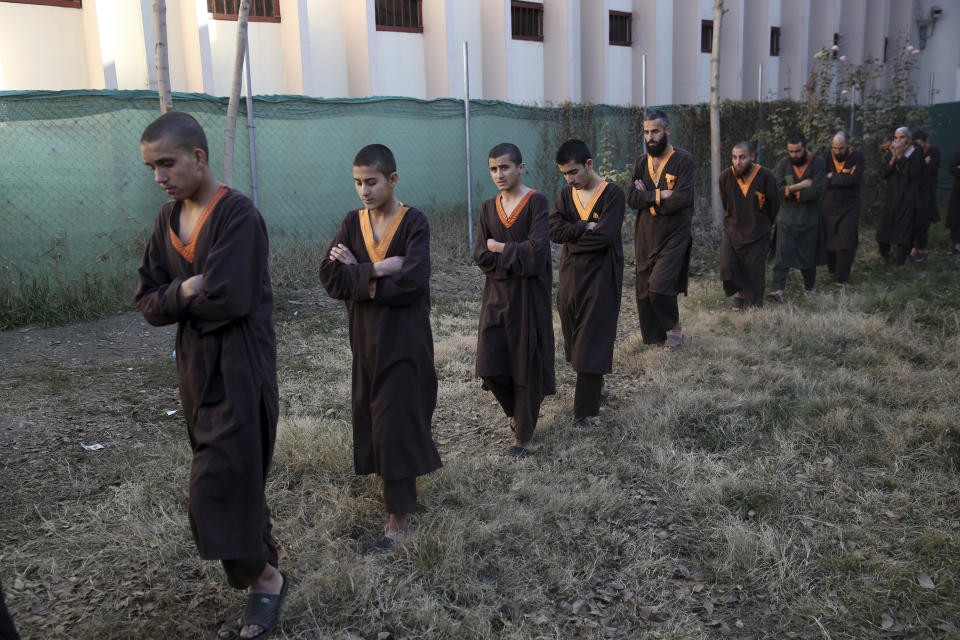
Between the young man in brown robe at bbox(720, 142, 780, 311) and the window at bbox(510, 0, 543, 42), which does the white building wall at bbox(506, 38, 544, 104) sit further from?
the young man in brown robe at bbox(720, 142, 780, 311)

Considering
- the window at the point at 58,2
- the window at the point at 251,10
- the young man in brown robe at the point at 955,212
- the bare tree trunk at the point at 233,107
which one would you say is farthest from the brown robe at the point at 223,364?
the young man in brown robe at the point at 955,212

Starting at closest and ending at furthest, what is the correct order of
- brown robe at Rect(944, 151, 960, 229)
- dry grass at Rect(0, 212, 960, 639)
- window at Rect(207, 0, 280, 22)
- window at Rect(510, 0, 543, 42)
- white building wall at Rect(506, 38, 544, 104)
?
1. dry grass at Rect(0, 212, 960, 639)
2. brown robe at Rect(944, 151, 960, 229)
3. window at Rect(207, 0, 280, 22)
4. white building wall at Rect(506, 38, 544, 104)
5. window at Rect(510, 0, 543, 42)

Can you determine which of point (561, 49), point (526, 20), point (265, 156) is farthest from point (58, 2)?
point (561, 49)

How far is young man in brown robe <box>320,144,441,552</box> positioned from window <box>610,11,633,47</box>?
1472cm

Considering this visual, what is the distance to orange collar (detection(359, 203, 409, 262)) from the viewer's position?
3422mm

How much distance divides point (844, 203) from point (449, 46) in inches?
290

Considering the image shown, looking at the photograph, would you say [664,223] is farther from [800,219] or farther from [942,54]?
[942,54]

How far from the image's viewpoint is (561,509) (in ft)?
12.5

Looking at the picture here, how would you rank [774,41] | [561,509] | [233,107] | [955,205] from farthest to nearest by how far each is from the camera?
[774,41]
[955,205]
[233,107]
[561,509]

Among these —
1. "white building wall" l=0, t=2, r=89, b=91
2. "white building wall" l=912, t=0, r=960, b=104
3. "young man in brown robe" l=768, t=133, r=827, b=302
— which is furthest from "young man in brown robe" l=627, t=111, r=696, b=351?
"white building wall" l=912, t=0, r=960, b=104

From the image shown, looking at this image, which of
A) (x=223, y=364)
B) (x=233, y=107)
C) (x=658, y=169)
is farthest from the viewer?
(x=233, y=107)

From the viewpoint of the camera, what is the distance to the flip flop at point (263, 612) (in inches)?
111

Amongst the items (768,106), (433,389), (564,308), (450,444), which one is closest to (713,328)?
(564,308)

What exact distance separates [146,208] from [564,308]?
191 inches
